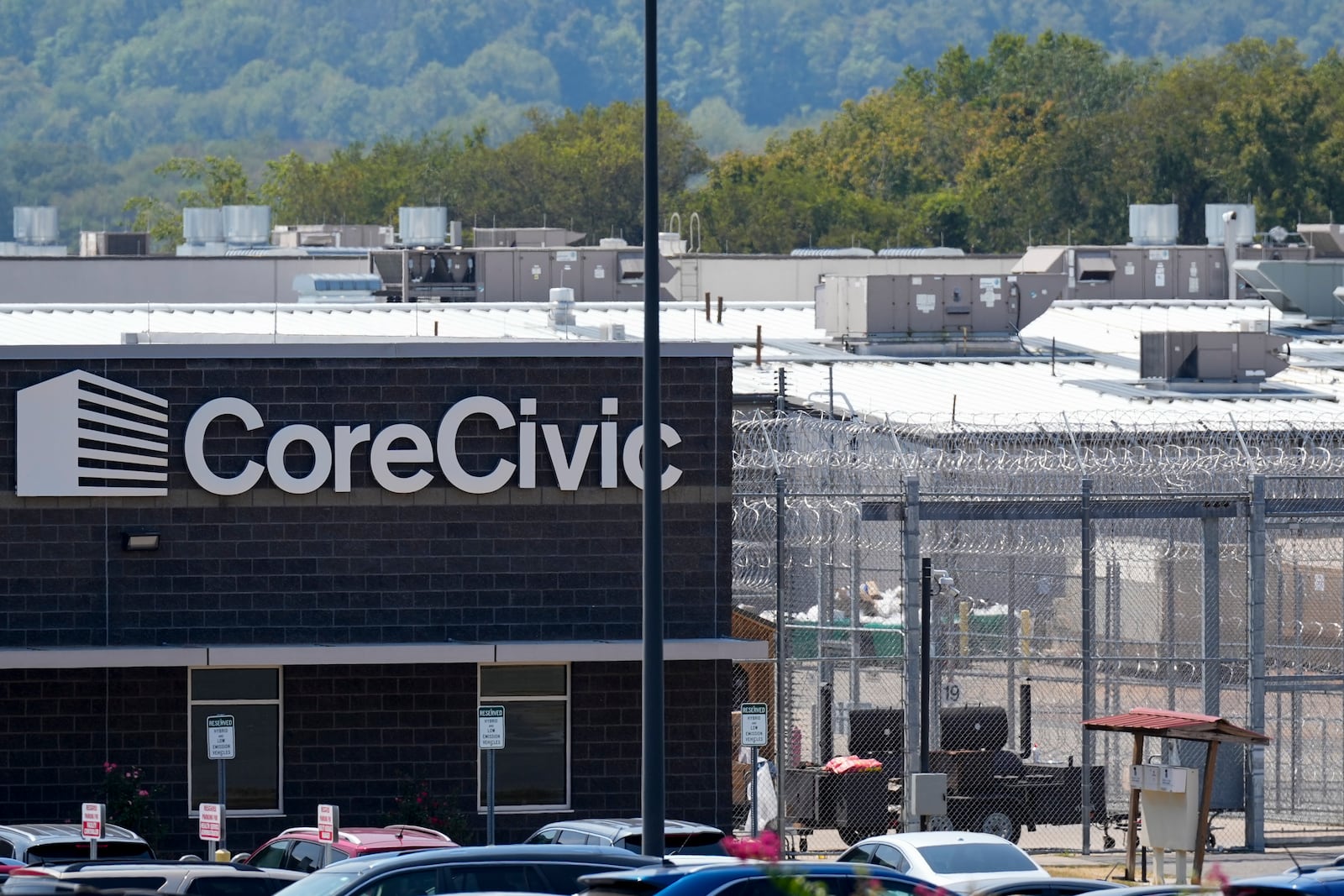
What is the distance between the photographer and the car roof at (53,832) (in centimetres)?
1756

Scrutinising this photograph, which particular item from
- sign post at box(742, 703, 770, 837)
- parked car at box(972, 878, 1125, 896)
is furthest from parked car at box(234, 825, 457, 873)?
parked car at box(972, 878, 1125, 896)

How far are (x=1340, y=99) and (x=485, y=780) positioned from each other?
104 metres

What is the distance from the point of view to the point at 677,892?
40.1ft

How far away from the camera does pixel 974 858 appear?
58.1 feet

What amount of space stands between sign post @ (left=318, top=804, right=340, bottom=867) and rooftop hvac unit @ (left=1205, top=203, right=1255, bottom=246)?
41958 millimetres

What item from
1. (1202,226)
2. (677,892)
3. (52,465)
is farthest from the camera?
(1202,226)

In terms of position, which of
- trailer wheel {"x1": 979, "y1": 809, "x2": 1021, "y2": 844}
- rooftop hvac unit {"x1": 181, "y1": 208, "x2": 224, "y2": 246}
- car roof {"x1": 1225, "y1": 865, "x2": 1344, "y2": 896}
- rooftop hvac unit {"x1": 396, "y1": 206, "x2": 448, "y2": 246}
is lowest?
trailer wheel {"x1": 979, "y1": 809, "x2": 1021, "y2": 844}

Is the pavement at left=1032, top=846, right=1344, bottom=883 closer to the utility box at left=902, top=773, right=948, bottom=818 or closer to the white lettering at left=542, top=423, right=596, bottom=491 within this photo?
the utility box at left=902, top=773, right=948, bottom=818

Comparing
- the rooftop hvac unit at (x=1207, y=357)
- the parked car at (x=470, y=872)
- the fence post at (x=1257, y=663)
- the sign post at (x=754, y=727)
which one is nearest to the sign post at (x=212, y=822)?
the parked car at (x=470, y=872)

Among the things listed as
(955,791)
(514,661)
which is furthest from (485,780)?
(955,791)

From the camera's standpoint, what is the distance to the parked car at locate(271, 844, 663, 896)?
537 inches

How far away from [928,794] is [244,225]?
6061 cm

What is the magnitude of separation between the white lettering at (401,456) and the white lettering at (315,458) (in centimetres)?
40

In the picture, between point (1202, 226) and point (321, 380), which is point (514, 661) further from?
point (1202, 226)
